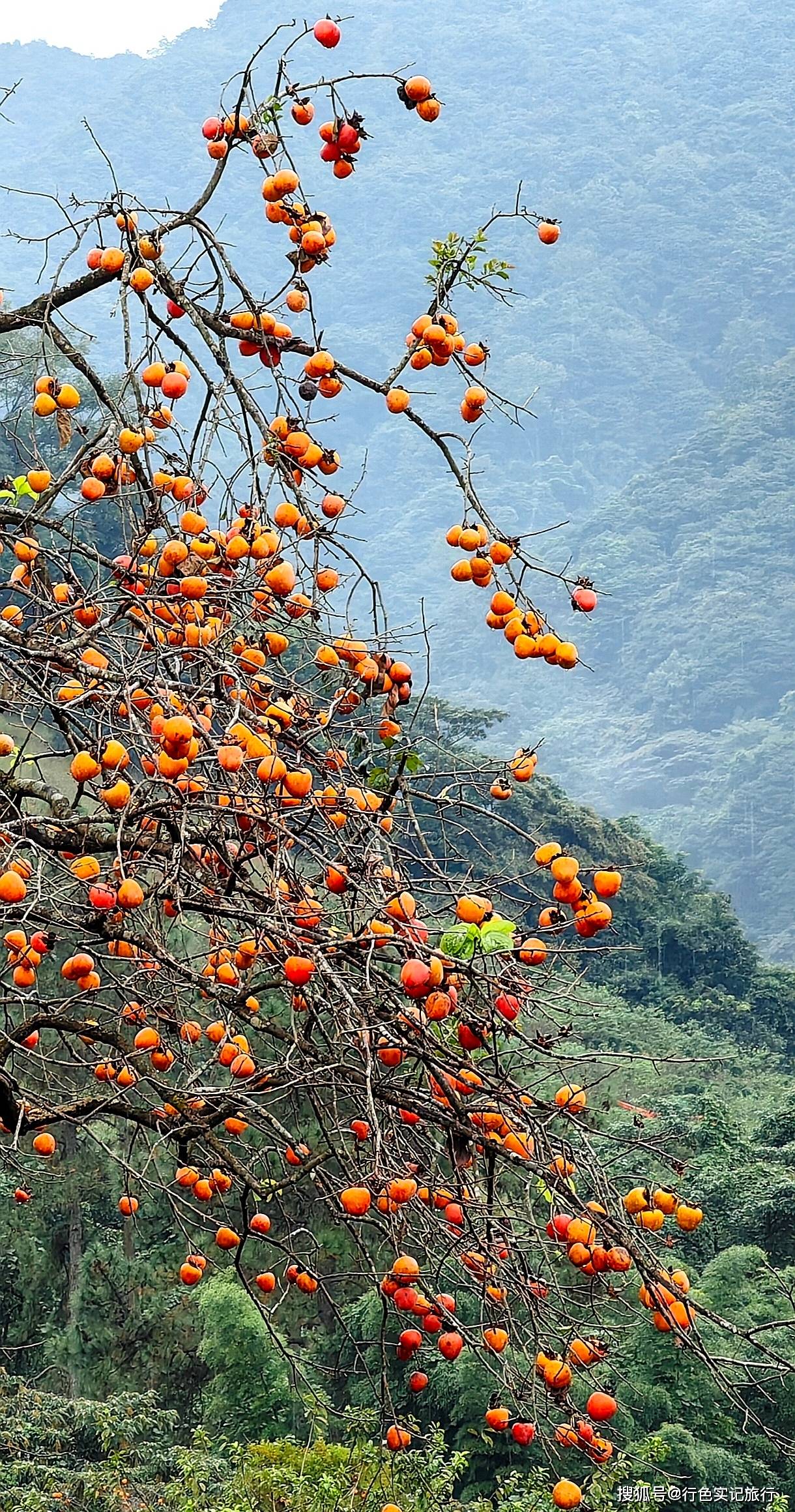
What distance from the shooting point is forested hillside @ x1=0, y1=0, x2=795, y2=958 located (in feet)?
131

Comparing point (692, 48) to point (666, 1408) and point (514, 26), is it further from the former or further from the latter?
point (666, 1408)

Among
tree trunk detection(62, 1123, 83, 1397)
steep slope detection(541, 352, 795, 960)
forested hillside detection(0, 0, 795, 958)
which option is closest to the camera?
tree trunk detection(62, 1123, 83, 1397)

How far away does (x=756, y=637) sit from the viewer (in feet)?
132

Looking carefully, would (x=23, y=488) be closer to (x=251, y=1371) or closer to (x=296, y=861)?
(x=296, y=861)

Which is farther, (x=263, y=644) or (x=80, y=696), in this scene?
(x=263, y=644)

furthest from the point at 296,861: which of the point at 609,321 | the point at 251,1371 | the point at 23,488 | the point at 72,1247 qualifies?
the point at 609,321

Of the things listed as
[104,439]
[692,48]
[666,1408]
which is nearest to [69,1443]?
[666,1408]

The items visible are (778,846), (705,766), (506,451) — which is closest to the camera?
(778,846)

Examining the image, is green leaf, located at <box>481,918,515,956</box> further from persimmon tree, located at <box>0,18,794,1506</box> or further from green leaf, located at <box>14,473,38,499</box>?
green leaf, located at <box>14,473,38,499</box>

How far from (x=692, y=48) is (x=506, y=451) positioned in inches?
1029

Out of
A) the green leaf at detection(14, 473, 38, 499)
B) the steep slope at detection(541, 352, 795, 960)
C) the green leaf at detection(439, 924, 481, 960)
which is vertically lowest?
the green leaf at detection(439, 924, 481, 960)

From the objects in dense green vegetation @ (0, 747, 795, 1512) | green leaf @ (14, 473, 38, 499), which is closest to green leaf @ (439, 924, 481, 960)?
green leaf @ (14, 473, 38, 499)

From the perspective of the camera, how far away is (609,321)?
58094mm

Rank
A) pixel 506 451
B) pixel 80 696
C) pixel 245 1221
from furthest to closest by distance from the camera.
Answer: pixel 506 451, pixel 245 1221, pixel 80 696
